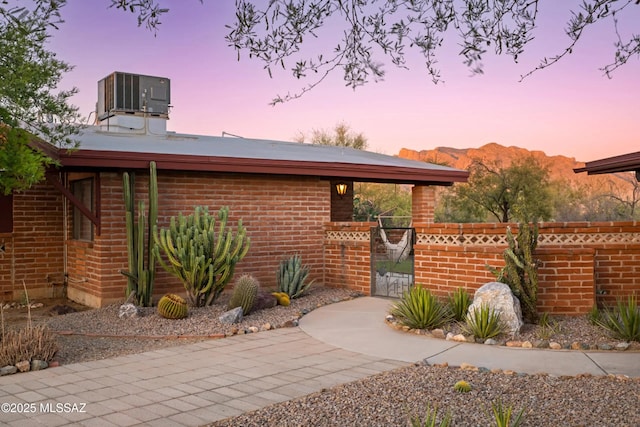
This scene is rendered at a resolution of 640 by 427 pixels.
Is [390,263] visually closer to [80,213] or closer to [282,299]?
[282,299]

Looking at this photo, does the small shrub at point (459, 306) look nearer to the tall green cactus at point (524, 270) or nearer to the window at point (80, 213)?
the tall green cactus at point (524, 270)

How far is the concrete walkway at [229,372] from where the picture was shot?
5406 mm

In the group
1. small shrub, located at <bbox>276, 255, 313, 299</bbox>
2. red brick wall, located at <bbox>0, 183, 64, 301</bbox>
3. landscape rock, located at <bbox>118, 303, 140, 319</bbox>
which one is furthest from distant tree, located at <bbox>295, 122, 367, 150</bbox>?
landscape rock, located at <bbox>118, 303, 140, 319</bbox>

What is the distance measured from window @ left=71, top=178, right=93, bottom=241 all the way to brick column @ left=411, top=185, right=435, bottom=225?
7.44 m

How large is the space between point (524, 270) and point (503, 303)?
768 millimetres

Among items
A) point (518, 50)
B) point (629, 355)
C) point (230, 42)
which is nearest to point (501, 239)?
point (629, 355)

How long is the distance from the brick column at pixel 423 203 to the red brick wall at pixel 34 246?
26.3 ft

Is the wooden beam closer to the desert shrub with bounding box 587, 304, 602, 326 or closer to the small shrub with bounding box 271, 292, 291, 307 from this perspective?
the small shrub with bounding box 271, 292, 291, 307

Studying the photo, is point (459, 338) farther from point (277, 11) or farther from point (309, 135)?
point (309, 135)

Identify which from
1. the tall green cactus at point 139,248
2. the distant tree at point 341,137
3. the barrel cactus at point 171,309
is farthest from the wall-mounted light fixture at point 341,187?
the distant tree at point 341,137

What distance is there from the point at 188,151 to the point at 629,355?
322 inches

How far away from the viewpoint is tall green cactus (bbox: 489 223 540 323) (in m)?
8.57

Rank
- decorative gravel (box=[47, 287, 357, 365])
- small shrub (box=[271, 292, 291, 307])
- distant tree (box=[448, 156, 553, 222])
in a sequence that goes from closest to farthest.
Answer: decorative gravel (box=[47, 287, 357, 365])
small shrub (box=[271, 292, 291, 307])
distant tree (box=[448, 156, 553, 222])

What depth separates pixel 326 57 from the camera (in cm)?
525
